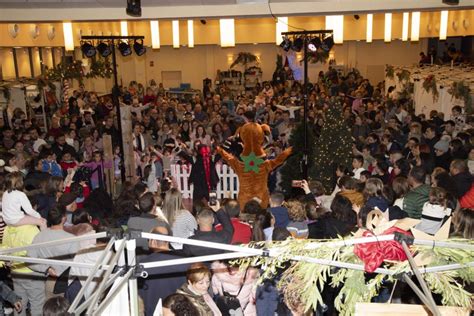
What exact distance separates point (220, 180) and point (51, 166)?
9.08 feet

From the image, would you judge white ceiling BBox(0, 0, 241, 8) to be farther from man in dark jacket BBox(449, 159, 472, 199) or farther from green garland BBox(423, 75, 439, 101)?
green garland BBox(423, 75, 439, 101)

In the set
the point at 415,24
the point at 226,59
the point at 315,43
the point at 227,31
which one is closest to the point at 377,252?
the point at 315,43

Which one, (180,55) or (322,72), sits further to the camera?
(180,55)

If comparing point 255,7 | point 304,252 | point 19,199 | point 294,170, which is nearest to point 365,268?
point 304,252

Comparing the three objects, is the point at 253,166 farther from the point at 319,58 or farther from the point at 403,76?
the point at 319,58

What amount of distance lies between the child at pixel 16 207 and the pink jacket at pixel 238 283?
202 cm

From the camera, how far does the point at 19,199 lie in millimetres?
5410

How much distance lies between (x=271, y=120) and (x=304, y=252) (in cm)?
931

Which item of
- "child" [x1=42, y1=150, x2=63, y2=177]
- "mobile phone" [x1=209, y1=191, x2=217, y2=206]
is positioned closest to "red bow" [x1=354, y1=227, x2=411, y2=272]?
"mobile phone" [x1=209, y1=191, x2=217, y2=206]

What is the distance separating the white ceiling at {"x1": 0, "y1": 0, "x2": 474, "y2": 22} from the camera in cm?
888

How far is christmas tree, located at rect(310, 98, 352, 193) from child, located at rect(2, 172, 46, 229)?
431cm

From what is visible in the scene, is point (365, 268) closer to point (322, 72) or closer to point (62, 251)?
point (62, 251)

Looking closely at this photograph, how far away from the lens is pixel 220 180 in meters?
9.02

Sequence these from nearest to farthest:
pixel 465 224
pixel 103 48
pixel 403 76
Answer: pixel 465 224
pixel 103 48
pixel 403 76
